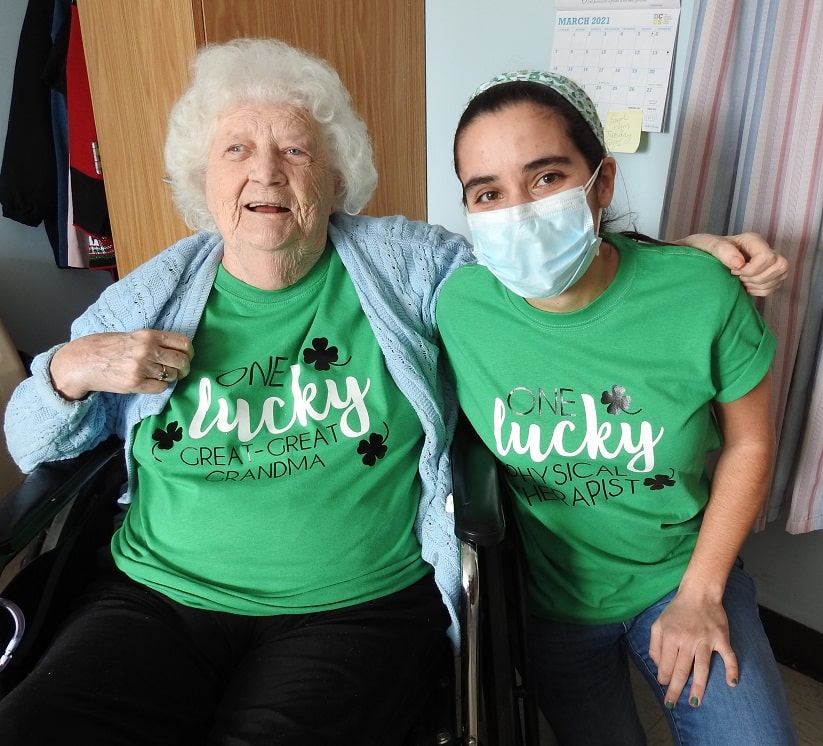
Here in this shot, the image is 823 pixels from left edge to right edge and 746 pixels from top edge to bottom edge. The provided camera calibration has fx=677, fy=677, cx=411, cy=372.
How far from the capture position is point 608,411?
1095 mm

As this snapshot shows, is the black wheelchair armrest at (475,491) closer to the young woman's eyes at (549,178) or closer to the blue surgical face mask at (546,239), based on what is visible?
the blue surgical face mask at (546,239)

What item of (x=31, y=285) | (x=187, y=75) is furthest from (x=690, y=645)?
(x=31, y=285)

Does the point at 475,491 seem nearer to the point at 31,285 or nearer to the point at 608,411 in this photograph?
the point at 608,411

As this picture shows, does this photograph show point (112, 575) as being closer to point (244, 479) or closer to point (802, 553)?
point (244, 479)

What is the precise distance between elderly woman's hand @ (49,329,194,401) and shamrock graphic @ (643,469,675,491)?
2.67 ft

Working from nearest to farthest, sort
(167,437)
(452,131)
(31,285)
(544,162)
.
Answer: (544,162) → (167,437) → (452,131) → (31,285)

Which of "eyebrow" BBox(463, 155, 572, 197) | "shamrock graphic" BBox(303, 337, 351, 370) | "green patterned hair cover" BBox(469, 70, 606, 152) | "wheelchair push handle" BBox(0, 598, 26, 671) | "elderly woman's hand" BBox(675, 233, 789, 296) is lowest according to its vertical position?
"wheelchair push handle" BBox(0, 598, 26, 671)

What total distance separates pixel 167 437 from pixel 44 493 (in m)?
0.21

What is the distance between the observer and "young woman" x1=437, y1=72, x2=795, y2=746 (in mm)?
1031

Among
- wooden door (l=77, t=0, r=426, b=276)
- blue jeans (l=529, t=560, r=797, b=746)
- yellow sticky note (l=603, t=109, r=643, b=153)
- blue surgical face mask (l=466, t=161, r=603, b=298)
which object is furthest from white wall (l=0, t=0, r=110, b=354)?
blue jeans (l=529, t=560, r=797, b=746)

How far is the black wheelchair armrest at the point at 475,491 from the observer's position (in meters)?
0.97

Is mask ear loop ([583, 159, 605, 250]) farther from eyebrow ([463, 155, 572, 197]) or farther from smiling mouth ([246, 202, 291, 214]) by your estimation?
smiling mouth ([246, 202, 291, 214])

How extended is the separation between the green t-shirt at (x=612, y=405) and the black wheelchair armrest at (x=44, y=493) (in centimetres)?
71

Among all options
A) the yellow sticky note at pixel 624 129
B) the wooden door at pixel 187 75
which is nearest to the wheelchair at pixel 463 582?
the yellow sticky note at pixel 624 129
